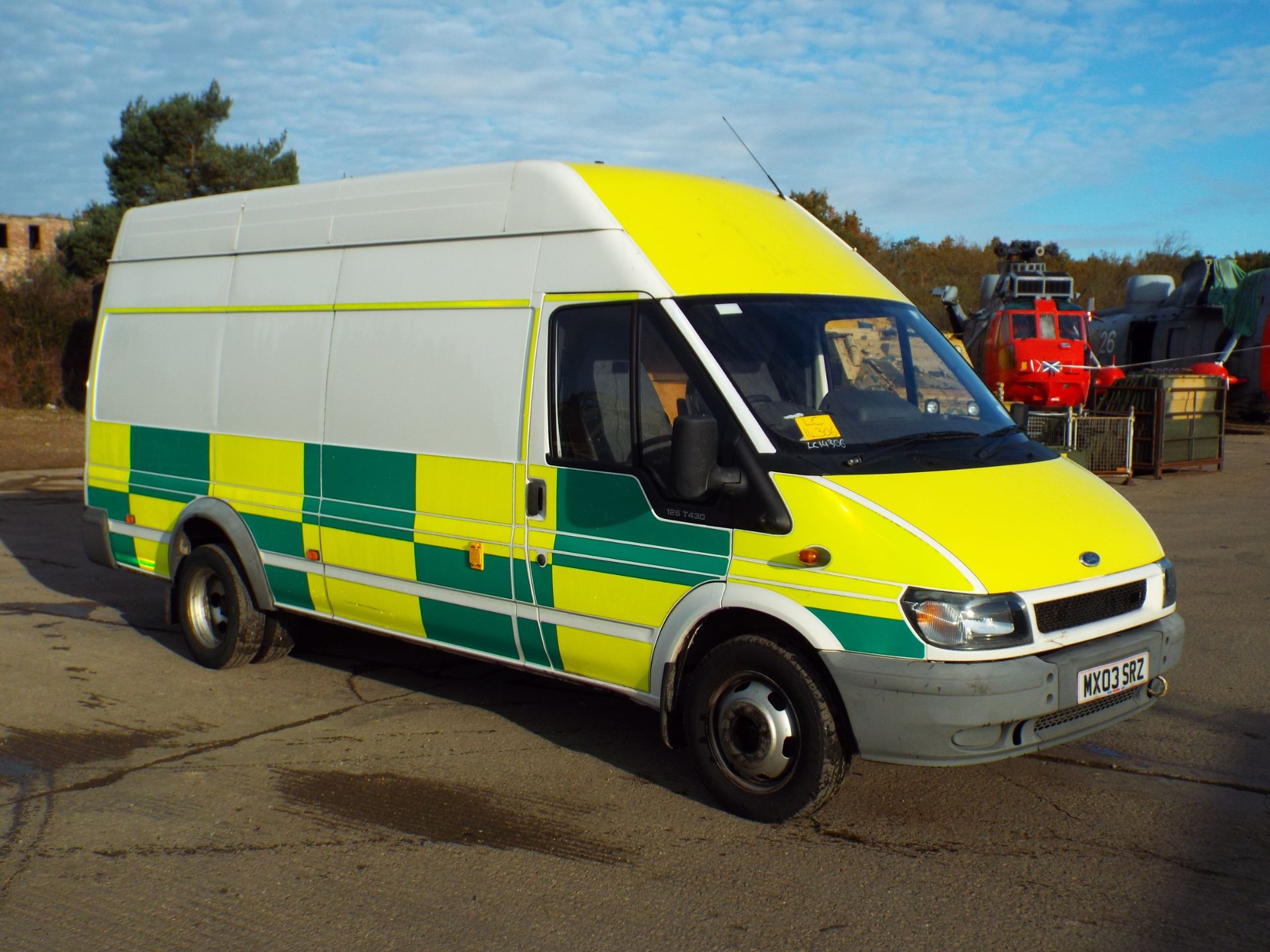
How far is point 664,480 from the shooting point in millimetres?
4922

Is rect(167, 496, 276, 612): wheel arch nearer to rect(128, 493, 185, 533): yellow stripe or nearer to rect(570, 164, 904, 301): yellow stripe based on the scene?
rect(128, 493, 185, 533): yellow stripe

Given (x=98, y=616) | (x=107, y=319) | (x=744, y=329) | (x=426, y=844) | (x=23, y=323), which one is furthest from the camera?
(x=23, y=323)

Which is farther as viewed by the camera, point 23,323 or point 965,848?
point 23,323

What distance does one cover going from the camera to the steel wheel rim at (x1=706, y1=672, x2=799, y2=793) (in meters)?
4.66

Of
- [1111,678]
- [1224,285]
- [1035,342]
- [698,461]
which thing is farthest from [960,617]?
[1224,285]

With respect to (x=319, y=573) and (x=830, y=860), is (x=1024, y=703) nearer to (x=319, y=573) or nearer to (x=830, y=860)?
(x=830, y=860)

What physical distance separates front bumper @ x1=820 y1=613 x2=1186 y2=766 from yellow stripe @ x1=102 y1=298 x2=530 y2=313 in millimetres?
2278

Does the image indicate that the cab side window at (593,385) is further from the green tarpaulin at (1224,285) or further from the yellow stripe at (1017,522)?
the green tarpaulin at (1224,285)

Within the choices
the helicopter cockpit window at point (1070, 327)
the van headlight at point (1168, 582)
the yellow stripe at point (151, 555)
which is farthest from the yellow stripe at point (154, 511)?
the helicopter cockpit window at point (1070, 327)

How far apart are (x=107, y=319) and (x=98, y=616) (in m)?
2.21

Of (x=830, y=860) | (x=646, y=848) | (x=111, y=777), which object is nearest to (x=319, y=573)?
(x=111, y=777)

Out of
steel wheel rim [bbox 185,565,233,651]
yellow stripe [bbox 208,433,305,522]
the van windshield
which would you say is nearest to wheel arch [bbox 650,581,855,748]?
the van windshield

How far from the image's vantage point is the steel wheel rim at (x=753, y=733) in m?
4.66

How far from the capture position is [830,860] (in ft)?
14.5
